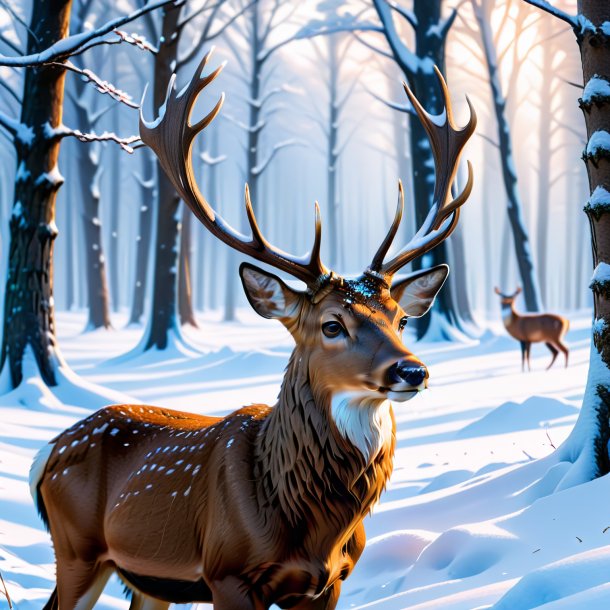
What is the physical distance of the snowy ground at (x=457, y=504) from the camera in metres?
3.55

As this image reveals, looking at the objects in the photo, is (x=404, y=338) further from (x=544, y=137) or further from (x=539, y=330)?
(x=544, y=137)

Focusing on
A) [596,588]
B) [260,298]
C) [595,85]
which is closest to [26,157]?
[595,85]

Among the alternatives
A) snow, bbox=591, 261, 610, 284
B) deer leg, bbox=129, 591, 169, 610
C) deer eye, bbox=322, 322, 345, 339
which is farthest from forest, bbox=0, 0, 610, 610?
deer leg, bbox=129, 591, 169, 610

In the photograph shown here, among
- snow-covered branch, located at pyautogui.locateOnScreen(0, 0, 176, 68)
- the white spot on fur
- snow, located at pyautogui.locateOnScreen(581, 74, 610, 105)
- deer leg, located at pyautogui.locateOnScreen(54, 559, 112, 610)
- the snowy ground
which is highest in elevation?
snow-covered branch, located at pyautogui.locateOnScreen(0, 0, 176, 68)

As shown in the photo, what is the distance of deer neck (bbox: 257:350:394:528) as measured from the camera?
→ 2.94 metres

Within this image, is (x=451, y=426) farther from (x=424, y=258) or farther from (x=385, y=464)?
(x=424, y=258)

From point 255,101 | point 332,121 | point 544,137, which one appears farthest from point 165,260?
point 544,137

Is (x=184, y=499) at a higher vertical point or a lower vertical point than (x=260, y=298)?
lower

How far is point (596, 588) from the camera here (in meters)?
2.48

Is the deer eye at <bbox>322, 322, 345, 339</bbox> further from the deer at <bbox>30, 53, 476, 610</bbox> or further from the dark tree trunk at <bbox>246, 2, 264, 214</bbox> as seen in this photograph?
the dark tree trunk at <bbox>246, 2, 264, 214</bbox>

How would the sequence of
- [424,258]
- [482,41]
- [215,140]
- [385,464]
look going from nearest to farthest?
[385,464] < [424,258] < [482,41] < [215,140]

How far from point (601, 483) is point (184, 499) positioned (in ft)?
7.68

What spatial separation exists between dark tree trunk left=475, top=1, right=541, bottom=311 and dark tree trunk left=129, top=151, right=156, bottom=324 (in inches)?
427

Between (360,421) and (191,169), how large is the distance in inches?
57.8
